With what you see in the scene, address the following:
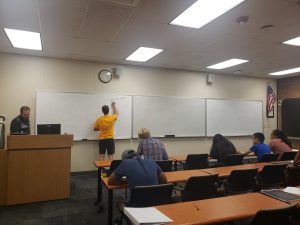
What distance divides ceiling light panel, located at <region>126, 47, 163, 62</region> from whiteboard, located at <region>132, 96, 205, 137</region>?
3.65 ft

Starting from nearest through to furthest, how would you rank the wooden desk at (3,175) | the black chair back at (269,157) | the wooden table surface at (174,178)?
the wooden table surface at (174,178), the wooden desk at (3,175), the black chair back at (269,157)

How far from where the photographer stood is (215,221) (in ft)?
5.82

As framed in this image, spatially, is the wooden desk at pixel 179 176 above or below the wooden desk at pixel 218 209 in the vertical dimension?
below

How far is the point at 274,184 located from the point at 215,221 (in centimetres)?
251

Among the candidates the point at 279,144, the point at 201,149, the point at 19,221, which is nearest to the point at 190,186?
the point at 19,221

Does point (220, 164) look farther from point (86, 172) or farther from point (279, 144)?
point (86, 172)

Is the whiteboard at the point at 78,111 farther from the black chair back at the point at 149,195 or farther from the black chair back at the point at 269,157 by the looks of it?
the black chair back at the point at 149,195

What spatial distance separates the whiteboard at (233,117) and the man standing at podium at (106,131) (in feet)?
10.2

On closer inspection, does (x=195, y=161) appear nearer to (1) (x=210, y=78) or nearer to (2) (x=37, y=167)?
(2) (x=37, y=167)

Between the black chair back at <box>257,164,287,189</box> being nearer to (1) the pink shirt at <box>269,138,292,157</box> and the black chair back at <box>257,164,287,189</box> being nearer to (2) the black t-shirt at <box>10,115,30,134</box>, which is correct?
(1) the pink shirt at <box>269,138,292,157</box>

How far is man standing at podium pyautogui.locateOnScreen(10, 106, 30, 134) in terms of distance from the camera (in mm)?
4637

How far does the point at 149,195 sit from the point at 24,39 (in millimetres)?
3890

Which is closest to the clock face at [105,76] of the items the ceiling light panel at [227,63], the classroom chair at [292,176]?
the ceiling light panel at [227,63]

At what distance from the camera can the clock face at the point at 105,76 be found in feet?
20.4
